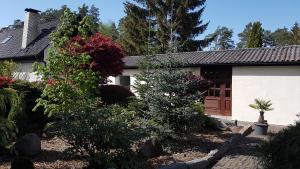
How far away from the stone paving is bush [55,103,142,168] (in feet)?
7.78

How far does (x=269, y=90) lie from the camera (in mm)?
16406

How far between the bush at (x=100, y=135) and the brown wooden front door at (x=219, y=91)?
12.1 m

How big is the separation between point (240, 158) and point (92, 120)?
4155 millimetres

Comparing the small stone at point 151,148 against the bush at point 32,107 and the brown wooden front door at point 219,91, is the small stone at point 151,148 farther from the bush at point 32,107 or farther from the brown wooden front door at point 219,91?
the brown wooden front door at point 219,91

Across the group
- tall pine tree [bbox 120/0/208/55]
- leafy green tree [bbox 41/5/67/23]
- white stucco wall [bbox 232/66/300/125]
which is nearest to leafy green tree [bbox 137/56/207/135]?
white stucco wall [bbox 232/66/300/125]

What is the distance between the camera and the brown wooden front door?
60.1ft

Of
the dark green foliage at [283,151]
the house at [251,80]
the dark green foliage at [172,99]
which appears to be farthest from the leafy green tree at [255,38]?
the dark green foliage at [283,151]

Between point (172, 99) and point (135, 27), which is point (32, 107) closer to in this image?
point (172, 99)

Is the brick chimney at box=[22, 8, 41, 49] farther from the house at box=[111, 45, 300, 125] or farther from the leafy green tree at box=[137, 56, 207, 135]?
the leafy green tree at box=[137, 56, 207, 135]

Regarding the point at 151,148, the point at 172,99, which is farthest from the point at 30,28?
the point at 151,148

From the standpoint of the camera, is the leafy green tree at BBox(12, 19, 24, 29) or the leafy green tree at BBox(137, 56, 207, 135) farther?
the leafy green tree at BBox(12, 19, 24, 29)

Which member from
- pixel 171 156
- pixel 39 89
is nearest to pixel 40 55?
pixel 39 89

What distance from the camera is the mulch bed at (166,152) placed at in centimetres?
723

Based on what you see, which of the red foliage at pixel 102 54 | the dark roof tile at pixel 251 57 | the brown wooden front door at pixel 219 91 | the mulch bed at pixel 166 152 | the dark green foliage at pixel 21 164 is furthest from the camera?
the brown wooden front door at pixel 219 91
